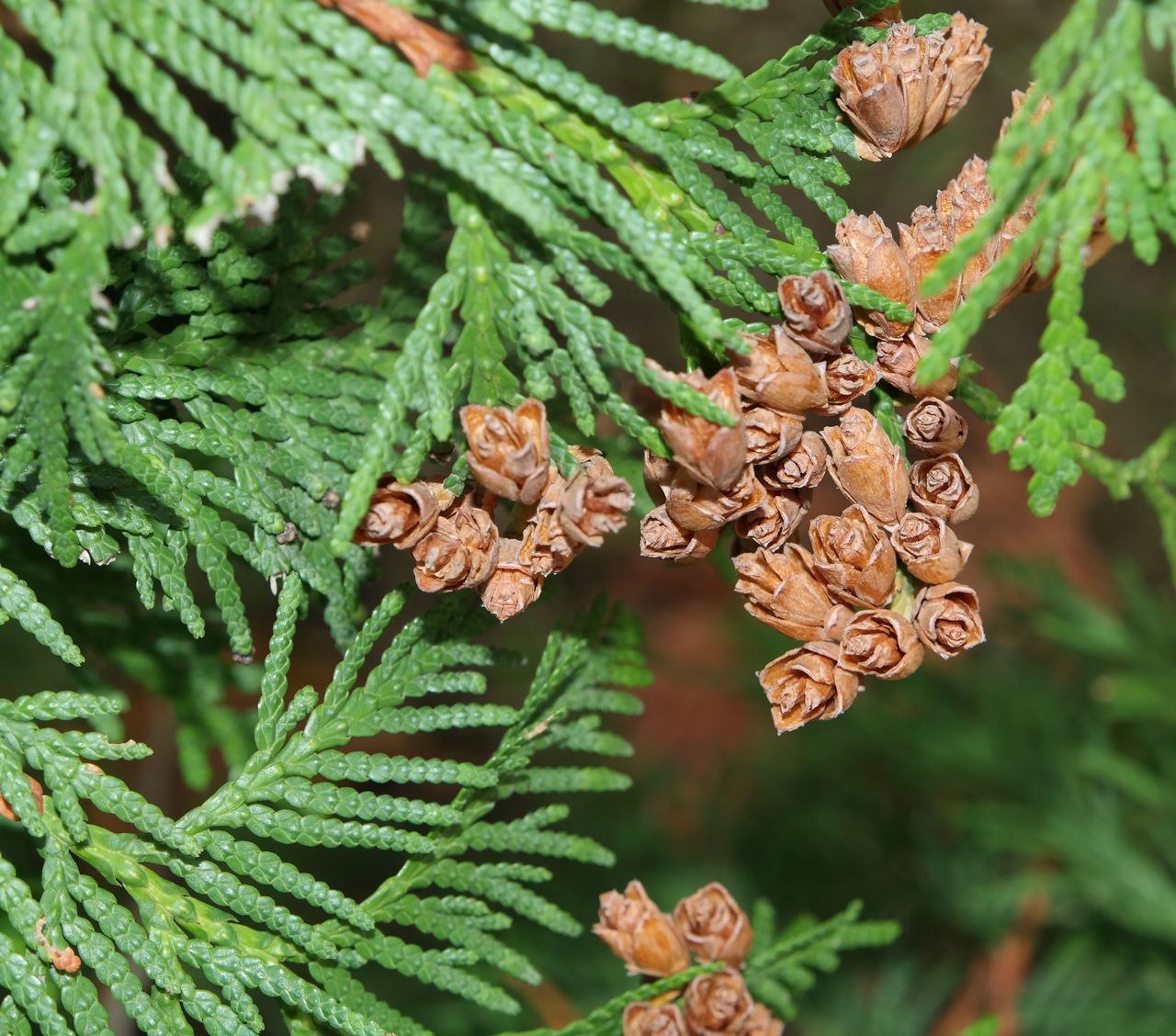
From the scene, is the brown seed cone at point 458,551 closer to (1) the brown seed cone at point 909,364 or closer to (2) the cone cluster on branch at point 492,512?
(2) the cone cluster on branch at point 492,512

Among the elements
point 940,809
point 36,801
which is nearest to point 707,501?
point 36,801

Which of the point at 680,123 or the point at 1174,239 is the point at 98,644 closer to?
the point at 680,123

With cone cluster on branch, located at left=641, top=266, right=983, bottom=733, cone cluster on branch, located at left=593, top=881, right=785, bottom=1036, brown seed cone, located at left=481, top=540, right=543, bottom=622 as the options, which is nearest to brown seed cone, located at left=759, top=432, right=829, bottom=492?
cone cluster on branch, located at left=641, top=266, right=983, bottom=733

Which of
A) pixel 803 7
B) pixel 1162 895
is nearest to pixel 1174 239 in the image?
pixel 1162 895

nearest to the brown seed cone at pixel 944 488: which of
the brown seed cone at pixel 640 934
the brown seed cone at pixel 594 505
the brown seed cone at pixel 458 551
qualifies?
the brown seed cone at pixel 594 505

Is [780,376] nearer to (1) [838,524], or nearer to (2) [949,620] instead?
(1) [838,524]

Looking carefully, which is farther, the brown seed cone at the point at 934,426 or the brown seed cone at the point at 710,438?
the brown seed cone at the point at 934,426

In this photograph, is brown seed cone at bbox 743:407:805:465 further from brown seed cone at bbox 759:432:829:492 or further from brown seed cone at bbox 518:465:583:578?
brown seed cone at bbox 518:465:583:578
